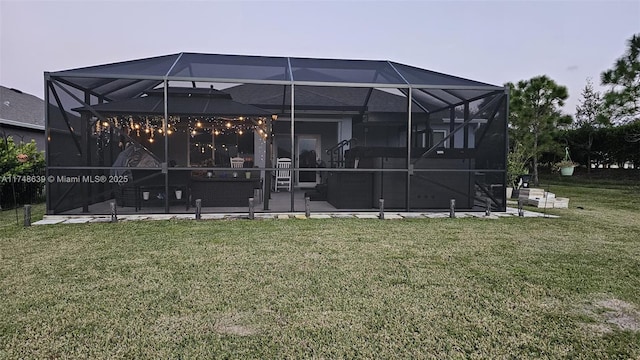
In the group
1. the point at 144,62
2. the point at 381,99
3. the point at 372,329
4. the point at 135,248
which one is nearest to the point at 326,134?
the point at 381,99

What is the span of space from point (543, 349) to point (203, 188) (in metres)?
6.02

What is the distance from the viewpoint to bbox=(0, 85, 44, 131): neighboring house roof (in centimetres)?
1007

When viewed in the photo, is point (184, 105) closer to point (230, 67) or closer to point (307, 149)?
point (230, 67)

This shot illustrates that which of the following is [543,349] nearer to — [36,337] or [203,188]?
[36,337]

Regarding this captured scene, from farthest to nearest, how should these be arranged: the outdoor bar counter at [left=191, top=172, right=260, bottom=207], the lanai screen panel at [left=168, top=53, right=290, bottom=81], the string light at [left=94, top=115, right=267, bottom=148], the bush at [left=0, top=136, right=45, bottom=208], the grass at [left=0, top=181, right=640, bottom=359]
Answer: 1. the string light at [left=94, top=115, right=267, bottom=148]
2. the outdoor bar counter at [left=191, top=172, right=260, bottom=207]
3. the bush at [left=0, top=136, right=45, bottom=208]
4. the lanai screen panel at [left=168, top=53, right=290, bottom=81]
5. the grass at [left=0, top=181, right=640, bottom=359]

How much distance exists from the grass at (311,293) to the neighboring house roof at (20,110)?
7237 millimetres

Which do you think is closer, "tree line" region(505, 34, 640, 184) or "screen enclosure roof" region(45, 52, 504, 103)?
"screen enclosure roof" region(45, 52, 504, 103)

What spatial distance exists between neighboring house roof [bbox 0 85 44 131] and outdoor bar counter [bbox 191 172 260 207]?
22.6ft

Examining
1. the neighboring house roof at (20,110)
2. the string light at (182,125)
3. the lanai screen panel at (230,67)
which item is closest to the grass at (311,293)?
the string light at (182,125)

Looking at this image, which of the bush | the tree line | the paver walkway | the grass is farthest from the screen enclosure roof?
the tree line

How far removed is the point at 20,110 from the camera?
1123 cm

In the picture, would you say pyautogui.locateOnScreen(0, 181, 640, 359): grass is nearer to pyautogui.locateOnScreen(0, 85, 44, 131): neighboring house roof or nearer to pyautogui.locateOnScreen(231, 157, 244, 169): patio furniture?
pyautogui.locateOnScreen(231, 157, 244, 169): patio furniture

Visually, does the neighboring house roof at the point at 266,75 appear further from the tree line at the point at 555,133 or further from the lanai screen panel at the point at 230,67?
the tree line at the point at 555,133

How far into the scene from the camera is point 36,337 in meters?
1.99
